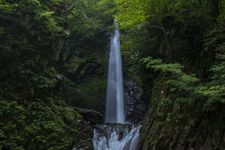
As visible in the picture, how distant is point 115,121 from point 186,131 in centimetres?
960

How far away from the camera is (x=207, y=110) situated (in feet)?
28.0

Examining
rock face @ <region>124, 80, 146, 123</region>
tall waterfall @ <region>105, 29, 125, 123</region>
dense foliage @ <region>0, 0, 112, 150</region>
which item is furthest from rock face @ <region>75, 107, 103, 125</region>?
rock face @ <region>124, 80, 146, 123</region>

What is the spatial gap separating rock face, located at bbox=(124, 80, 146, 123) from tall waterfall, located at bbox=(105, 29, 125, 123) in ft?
1.20

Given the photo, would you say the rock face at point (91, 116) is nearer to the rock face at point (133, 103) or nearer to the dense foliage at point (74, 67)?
the dense foliage at point (74, 67)

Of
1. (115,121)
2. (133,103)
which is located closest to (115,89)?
(133,103)

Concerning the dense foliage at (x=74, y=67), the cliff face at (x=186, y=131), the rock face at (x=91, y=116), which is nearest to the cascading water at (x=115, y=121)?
the dense foliage at (x=74, y=67)

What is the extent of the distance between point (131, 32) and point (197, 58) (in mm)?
3790

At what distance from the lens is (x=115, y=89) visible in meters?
20.4

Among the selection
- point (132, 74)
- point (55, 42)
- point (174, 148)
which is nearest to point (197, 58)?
point (174, 148)

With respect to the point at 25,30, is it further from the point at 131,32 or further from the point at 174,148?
the point at 174,148

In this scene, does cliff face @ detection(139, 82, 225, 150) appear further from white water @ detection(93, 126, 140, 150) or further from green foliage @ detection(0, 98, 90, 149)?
green foliage @ detection(0, 98, 90, 149)

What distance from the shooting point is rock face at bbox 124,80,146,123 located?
19.2 metres

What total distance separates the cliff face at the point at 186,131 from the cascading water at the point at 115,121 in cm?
164

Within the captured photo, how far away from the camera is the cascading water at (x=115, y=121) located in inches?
526
